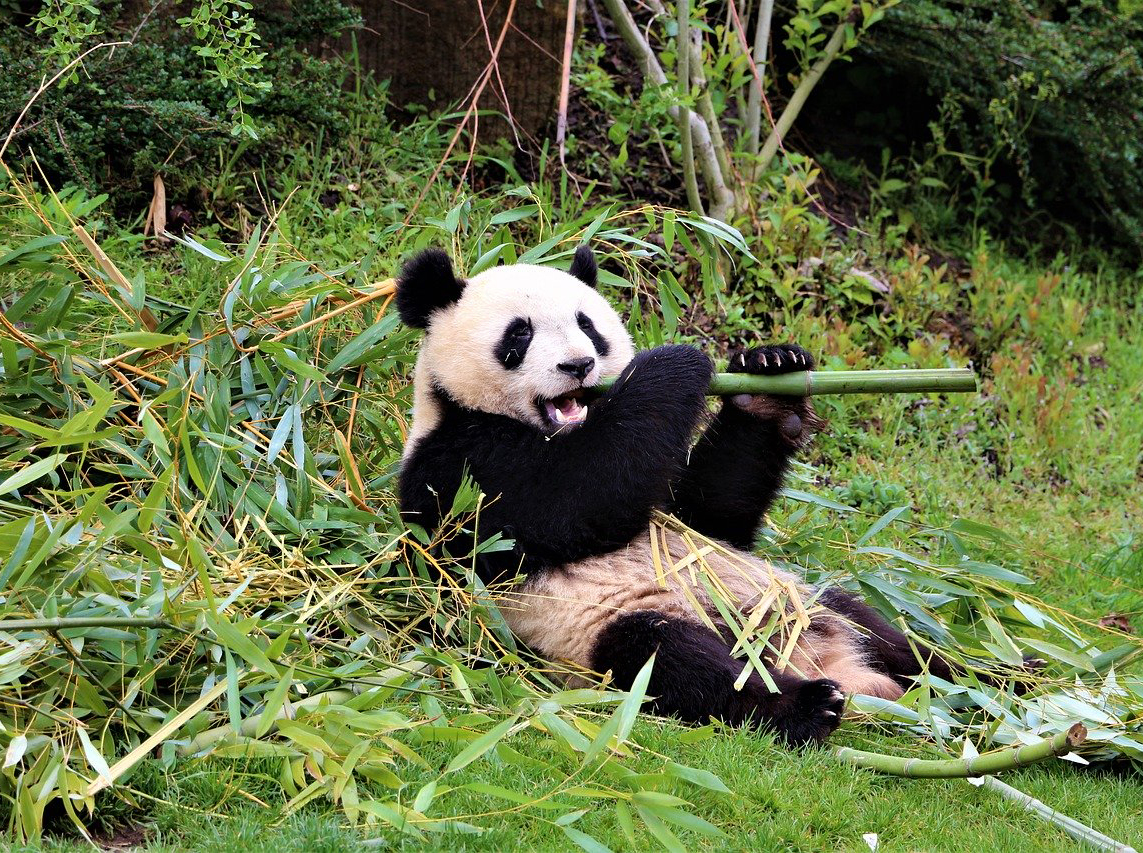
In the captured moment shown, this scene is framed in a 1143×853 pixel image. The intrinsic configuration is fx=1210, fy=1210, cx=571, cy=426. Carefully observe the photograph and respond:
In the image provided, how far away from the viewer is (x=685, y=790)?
3.21 m

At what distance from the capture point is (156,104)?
5965 mm

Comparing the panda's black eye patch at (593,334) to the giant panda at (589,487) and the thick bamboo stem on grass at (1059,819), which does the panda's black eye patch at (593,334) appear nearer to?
the giant panda at (589,487)

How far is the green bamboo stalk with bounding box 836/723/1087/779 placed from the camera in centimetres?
316

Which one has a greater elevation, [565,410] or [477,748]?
[565,410]

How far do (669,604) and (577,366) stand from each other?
2.71ft

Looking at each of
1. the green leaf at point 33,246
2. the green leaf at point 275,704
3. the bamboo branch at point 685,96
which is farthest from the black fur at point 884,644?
the green leaf at point 33,246

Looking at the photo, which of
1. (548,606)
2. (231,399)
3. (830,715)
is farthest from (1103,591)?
(231,399)

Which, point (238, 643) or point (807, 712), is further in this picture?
point (807, 712)

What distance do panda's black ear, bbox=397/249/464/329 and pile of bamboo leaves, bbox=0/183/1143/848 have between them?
1.63 feet

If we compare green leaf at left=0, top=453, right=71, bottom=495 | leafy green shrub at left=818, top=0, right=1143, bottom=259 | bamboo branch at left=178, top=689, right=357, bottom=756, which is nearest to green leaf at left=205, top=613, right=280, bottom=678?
bamboo branch at left=178, top=689, right=357, bottom=756

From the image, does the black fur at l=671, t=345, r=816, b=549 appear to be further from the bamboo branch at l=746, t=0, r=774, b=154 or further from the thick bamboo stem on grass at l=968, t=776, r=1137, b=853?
the bamboo branch at l=746, t=0, r=774, b=154

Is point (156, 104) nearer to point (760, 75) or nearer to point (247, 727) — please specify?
point (760, 75)

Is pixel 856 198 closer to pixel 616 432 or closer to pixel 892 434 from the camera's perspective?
pixel 892 434

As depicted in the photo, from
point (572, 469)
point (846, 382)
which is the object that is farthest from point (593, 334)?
point (846, 382)
